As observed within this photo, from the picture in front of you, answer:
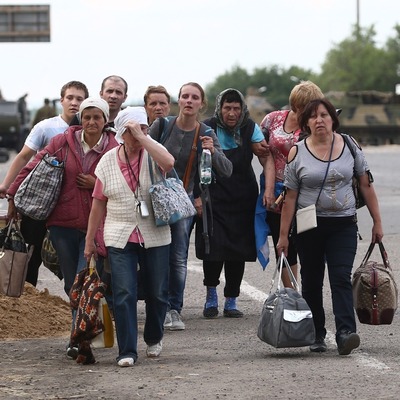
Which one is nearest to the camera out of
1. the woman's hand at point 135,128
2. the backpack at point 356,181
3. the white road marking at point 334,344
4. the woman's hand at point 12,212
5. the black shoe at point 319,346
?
the white road marking at point 334,344

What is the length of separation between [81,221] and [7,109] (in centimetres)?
5312

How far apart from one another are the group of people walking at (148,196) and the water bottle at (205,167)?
0.04 meters

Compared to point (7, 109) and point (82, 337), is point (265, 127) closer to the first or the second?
point (82, 337)

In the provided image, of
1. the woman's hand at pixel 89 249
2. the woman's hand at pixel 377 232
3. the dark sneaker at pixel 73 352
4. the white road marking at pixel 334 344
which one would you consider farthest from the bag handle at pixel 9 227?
the woman's hand at pixel 377 232

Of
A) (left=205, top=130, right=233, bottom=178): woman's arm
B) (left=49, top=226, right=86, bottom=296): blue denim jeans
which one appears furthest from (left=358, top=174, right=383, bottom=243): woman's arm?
(left=49, top=226, right=86, bottom=296): blue denim jeans

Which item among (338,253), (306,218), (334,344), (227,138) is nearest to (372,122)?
(227,138)

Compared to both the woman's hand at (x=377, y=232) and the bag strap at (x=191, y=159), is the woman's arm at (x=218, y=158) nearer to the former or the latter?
the bag strap at (x=191, y=159)

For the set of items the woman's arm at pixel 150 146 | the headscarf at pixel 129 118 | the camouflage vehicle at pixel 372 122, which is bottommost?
the camouflage vehicle at pixel 372 122

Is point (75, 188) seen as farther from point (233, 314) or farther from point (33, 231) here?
point (233, 314)

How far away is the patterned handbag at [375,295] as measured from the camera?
9617mm

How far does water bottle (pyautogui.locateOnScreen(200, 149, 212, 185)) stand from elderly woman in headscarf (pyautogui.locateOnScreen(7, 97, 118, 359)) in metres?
1.13

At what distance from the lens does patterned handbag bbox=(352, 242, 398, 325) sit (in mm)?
9617

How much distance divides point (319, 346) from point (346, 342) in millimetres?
411

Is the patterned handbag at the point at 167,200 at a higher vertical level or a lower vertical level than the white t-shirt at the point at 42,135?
lower
